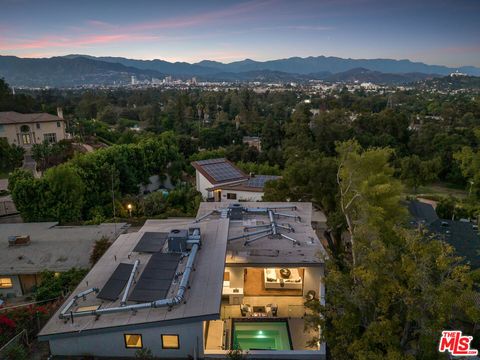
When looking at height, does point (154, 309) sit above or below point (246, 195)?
above

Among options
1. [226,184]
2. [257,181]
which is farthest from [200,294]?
[257,181]

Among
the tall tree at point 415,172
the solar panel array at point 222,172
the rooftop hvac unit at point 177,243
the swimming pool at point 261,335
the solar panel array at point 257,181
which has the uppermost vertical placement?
the rooftop hvac unit at point 177,243

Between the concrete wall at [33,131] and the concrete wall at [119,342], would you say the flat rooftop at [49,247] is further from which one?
the concrete wall at [33,131]

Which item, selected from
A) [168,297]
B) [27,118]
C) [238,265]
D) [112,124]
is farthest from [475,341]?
[112,124]

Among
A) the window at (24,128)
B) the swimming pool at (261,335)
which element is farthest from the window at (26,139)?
the swimming pool at (261,335)

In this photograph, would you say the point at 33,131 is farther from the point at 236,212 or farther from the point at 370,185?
the point at 370,185

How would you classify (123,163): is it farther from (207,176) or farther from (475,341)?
(475,341)
